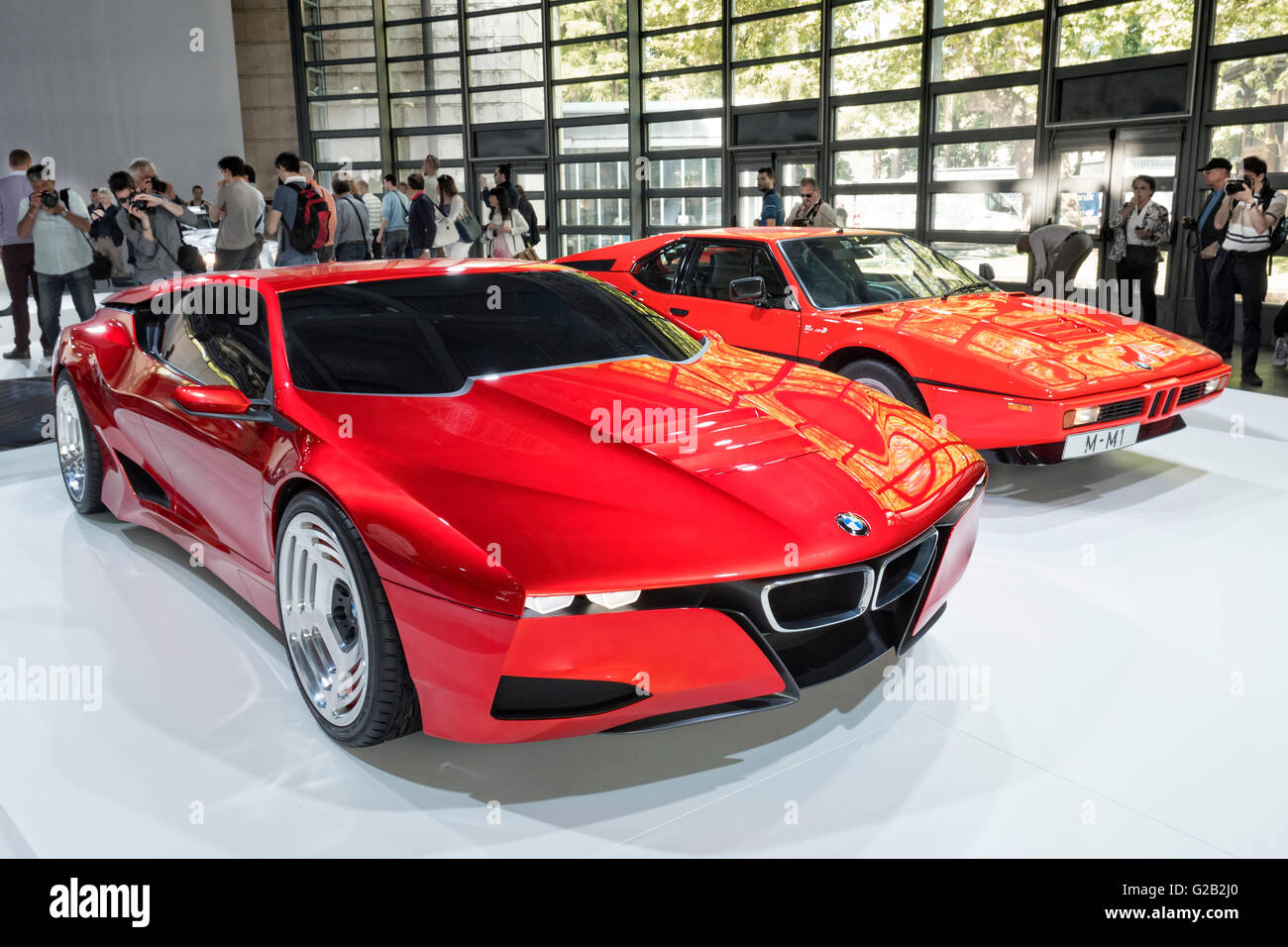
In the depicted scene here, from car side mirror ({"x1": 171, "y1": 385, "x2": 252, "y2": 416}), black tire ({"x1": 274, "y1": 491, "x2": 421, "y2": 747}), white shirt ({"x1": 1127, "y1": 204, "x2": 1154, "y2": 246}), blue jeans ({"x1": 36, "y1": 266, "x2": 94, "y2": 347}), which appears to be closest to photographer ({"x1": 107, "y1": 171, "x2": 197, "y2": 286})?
blue jeans ({"x1": 36, "y1": 266, "x2": 94, "y2": 347})

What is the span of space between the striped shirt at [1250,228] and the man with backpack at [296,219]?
689 centimetres

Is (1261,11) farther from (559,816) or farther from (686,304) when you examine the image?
(559,816)

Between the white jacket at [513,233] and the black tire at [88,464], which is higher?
the white jacket at [513,233]

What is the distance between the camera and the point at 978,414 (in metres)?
4.48

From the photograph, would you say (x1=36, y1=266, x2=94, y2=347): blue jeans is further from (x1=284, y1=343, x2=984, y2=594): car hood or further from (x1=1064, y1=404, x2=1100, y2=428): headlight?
(x1=1064, y1=404, x2=1100, y2=428): headlight

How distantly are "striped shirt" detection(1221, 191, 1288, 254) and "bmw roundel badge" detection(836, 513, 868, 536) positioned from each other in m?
6.73

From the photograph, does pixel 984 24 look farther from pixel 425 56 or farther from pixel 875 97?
pixel 425 56

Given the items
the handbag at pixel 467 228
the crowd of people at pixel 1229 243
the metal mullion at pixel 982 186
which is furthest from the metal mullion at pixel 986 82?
the handbag at pixel 467 228

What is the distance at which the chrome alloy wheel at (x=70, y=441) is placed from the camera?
4.33 meters

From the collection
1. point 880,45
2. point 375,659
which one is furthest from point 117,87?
point 375,659

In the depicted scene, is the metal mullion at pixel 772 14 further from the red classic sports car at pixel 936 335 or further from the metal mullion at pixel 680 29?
the red classic sports car at pixel 936 335

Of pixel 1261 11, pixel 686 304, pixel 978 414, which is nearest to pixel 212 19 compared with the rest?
pixel 686 304

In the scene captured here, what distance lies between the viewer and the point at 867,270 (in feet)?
18.3
